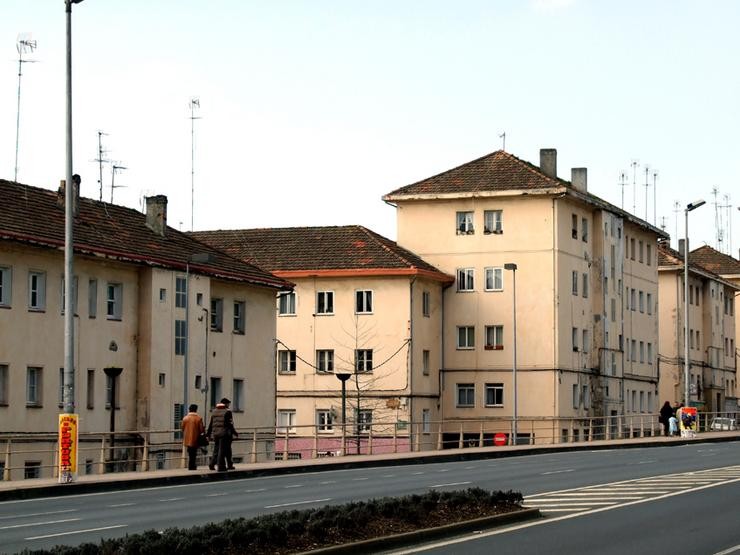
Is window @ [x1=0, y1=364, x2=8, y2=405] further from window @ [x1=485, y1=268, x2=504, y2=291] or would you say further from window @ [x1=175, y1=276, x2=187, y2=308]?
window @ [x1=485, y1=268, x2=504, y2=291]

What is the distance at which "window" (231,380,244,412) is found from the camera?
63531 millimetres

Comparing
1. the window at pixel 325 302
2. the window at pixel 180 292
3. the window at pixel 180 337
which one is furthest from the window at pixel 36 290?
the window at pixel 325 302

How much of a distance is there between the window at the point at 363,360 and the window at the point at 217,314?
1999 cm

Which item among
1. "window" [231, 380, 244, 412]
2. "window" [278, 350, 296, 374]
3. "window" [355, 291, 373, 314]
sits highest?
"window" [355, 291, 373, 314]

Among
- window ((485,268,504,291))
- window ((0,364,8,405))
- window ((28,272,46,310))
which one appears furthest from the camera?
window ((485,268,504,291))

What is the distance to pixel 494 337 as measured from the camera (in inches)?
3319

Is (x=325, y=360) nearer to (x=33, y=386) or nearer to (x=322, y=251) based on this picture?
(x=322, y=251)

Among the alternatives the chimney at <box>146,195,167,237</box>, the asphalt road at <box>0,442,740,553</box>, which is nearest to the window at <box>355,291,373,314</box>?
the chimney at <box>146,195,167,237</box>

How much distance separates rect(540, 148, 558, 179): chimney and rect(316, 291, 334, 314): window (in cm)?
1427

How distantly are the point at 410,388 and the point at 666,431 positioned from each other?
42.2 feet

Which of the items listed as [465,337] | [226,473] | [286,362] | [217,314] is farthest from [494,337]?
[226,473]

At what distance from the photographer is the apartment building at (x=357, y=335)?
81438 mm

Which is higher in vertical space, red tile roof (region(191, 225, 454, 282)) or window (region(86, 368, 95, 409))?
red tile roof (region(191, 225, 454, 282))

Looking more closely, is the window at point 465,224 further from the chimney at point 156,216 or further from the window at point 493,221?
the chimney at point 156,216
